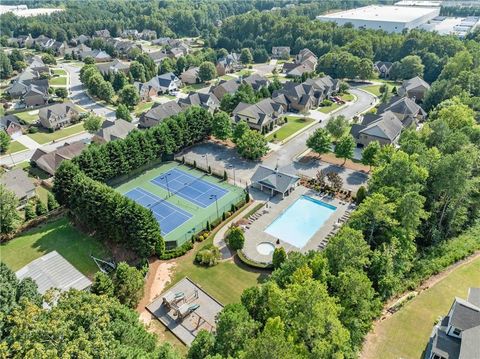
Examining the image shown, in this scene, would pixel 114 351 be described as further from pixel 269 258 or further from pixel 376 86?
pixel 376 86

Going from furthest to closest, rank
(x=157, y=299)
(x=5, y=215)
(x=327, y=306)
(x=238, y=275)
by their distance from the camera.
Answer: (x=5, y=215) → (x=238, y=275) → (x=157, y=299) → (x=327, y=306)

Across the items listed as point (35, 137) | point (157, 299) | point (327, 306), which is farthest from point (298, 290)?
point (35, 137)

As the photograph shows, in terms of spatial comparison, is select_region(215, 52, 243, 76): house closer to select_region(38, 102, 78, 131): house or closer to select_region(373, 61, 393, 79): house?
select_region(373, 61, 393, 79): house

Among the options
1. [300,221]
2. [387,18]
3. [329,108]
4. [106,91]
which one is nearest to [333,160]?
[300,221]

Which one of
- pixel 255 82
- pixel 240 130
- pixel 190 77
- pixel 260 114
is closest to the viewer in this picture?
pixel 240 130

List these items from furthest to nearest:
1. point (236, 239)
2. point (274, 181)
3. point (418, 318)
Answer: point (274, 181), point (236, 239), point (418, 318)

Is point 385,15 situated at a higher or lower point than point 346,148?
higher

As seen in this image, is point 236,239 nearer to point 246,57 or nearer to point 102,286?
point 102,286
